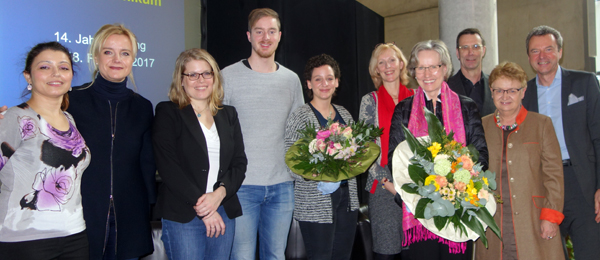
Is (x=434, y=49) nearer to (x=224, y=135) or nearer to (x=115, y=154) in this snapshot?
(x=224, y=135)

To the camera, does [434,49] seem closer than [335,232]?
Yes

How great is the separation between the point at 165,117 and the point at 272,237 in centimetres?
104

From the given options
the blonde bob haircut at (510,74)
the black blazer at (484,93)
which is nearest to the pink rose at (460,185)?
the blonde bob haircut at (510,74)

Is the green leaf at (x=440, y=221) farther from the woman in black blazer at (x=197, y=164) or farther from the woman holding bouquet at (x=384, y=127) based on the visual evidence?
the woman in black blazer at (x=197, y=164)

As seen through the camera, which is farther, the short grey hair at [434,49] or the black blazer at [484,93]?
the black blazer at [484,93]

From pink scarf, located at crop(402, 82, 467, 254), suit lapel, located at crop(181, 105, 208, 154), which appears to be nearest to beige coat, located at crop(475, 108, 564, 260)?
pink scarf, located at crop(402, 82, 467, 254)

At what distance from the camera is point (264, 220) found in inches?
106

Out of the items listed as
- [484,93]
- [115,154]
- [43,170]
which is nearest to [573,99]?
[484,93]

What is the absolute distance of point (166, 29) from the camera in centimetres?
457

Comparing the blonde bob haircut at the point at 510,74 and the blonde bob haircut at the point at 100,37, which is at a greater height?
the blonde bob haircut at the point at 100,37

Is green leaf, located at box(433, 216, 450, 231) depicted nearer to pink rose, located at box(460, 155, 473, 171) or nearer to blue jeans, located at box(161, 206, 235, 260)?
pink rose, located at box(460, 155, 473, 171)

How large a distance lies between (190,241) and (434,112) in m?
1.59

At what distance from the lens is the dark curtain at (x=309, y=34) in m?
4.91

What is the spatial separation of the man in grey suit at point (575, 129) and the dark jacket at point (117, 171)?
2827 millimetres
